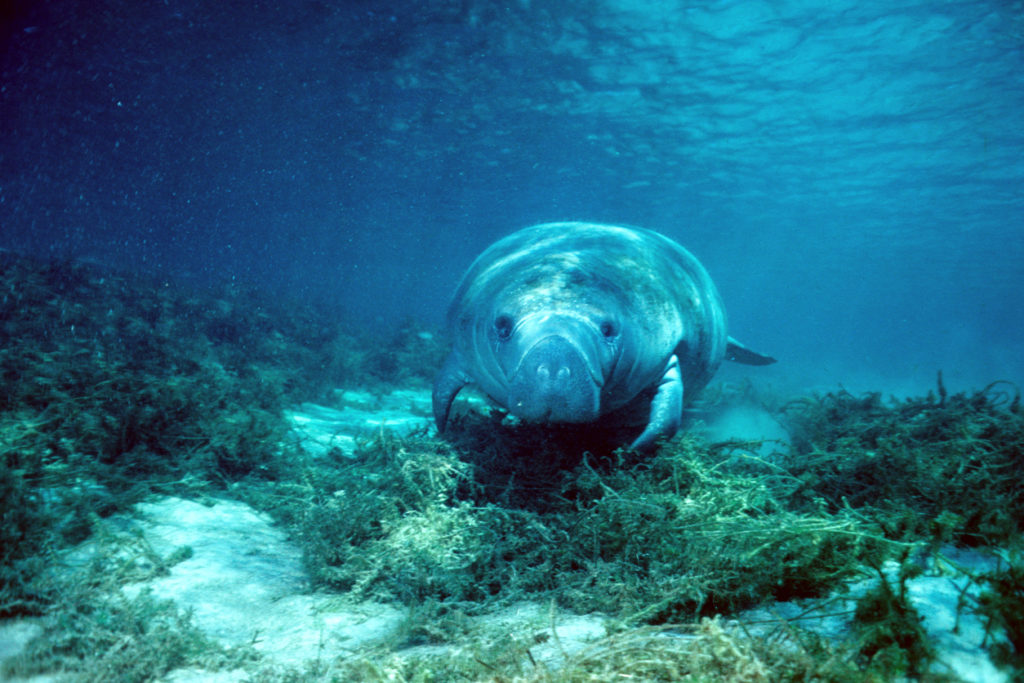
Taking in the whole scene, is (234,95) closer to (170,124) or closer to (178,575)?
(170,124)

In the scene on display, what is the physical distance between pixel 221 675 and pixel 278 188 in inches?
1977

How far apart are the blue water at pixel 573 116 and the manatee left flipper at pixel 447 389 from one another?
13.8 metres

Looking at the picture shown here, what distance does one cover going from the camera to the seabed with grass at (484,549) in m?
1.64

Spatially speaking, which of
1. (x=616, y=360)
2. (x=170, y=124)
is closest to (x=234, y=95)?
(x=170, y=124)

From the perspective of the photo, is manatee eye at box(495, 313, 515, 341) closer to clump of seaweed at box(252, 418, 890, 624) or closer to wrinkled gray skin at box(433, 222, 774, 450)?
wrinkled gray skin at box(433, 222, 774, 450)

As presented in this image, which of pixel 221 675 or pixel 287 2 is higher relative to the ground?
pixel 287 2

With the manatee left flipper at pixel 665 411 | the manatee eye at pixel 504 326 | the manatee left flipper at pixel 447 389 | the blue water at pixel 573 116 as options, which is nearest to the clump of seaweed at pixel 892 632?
the manatee left flipper at pixel 665 411

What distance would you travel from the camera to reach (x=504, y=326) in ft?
11.4

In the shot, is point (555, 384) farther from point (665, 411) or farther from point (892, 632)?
point (892, 632)

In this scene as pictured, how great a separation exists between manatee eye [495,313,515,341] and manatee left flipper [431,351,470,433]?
1.05 meters

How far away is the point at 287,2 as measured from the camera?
597 inches

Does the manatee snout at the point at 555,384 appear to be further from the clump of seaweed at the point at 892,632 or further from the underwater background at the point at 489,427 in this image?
the clump of seaweed at the point at 892,632

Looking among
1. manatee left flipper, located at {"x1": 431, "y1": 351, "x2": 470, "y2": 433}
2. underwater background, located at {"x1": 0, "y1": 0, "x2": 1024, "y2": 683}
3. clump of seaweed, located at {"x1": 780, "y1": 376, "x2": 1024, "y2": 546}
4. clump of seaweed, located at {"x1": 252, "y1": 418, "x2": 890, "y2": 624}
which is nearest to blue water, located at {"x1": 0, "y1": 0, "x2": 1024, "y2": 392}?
underwater background, located at {"x1": 0, "y1": 0, "x2": 1024, "y2": 683}

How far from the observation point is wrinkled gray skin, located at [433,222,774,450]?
9.66ft
